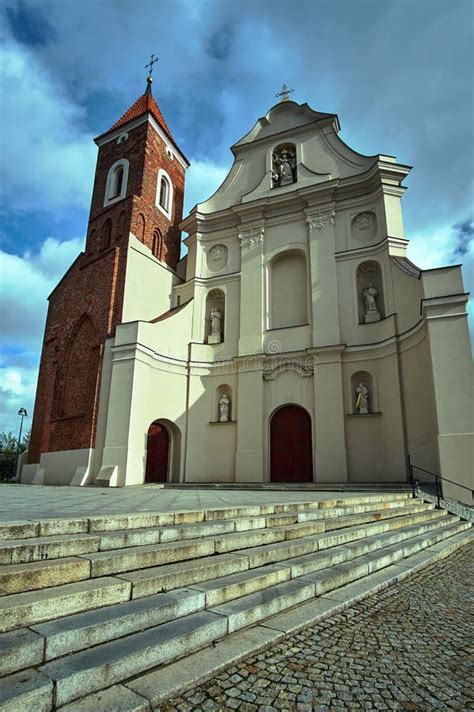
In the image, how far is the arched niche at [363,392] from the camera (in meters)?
15.2

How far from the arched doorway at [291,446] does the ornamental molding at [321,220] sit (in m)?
7.25

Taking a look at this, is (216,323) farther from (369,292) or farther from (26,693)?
(26,693)

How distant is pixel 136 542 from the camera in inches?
149

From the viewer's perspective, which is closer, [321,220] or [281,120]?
[321,220]

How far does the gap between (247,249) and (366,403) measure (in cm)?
816

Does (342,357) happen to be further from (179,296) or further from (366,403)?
(179,296)

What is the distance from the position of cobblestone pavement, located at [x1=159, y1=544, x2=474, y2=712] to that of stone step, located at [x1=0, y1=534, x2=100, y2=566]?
4.34ft

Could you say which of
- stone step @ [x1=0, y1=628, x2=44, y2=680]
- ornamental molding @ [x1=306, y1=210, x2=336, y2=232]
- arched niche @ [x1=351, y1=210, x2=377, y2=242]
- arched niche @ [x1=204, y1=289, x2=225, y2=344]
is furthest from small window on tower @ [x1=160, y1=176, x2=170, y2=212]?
stone step @ [x1=0, y1=628, x2=44, y2=680]

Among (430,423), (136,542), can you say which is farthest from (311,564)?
(430,423)

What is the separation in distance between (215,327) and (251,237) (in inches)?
164

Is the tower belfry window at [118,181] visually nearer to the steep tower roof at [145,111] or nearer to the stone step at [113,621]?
the steep tower roof at [145,111]

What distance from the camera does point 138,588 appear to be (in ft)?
10.1

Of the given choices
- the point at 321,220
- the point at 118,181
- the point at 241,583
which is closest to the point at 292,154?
the point at 321,220

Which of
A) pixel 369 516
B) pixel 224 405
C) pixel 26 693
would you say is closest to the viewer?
pixel 26 693
